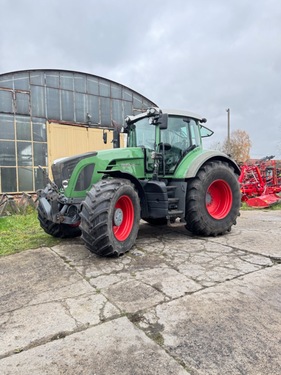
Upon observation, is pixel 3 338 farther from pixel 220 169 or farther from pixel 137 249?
pixel 220 169

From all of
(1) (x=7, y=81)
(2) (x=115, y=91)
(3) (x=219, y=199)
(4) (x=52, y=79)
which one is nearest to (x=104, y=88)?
Result: (2) (x=115, y=91)

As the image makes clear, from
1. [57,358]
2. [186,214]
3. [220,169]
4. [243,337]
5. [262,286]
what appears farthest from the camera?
[220,169]

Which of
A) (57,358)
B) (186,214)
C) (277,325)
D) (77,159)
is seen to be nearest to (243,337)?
(277,325)

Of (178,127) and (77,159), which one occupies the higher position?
(178,127)

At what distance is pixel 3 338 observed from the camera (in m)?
2.21

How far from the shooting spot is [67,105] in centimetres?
1416

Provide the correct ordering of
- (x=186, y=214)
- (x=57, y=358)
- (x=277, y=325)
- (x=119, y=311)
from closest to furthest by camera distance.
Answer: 1. (x=57, y=358)
2. (x=277, y=325)
3. (x=119, y=311)
4. (x=186, y=214)

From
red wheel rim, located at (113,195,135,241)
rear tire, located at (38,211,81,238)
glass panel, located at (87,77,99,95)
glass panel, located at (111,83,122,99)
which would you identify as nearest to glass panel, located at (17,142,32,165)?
glass panel, located at (87,77,99,95)

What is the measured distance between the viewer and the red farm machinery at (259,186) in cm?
939

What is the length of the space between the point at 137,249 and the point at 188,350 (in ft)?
7.84

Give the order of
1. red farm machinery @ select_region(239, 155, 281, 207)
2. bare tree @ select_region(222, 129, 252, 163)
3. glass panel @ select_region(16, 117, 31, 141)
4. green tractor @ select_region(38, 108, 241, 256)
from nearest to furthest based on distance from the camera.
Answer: green tractor @ select_region(38, 108, 241, 256)
red farm machinery @ select_region(239, 155, 281, 207)
glass panel @ select_region(16, 117, 31, 141)
bare tree @ select_region(222, 129, 252, 163)

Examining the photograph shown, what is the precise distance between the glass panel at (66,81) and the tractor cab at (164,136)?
9945mm

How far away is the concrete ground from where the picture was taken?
192 centimetres

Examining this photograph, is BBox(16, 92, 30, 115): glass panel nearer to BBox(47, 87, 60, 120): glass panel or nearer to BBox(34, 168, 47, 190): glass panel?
BBox(47, 87, 60, 120): glass panel
